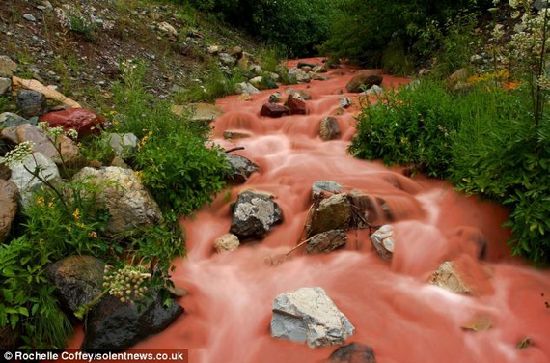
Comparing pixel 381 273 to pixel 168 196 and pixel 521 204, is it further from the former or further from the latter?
pixel 168 196

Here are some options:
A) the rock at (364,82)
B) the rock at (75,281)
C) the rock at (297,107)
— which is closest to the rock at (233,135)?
the rock at (297,107)

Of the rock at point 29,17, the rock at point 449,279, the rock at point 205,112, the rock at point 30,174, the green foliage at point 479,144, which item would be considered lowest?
the rock at point 205,112

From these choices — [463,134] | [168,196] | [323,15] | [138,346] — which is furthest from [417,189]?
[323,15]

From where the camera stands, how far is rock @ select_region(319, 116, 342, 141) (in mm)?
6469

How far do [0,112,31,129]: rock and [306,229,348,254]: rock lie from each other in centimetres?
315

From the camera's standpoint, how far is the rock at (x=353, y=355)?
2805 millimetres

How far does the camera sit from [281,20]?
15.0 meters

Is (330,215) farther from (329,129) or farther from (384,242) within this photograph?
(329,129)

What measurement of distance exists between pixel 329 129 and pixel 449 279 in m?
3.37

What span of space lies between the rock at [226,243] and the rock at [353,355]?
169 centimetres

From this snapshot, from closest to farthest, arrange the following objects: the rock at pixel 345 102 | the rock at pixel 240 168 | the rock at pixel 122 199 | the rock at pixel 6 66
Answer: the rock at pixel 122 199
the rock at pixel 240 168
the rock at pixel 6 66
the rock at pixel 345 102

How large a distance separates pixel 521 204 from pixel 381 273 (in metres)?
1.26

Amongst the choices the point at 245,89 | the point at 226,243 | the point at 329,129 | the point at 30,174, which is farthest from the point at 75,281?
the point at 245,89

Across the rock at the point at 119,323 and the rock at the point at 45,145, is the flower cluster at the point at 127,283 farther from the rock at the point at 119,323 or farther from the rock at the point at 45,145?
the rock at the point at 45,145
